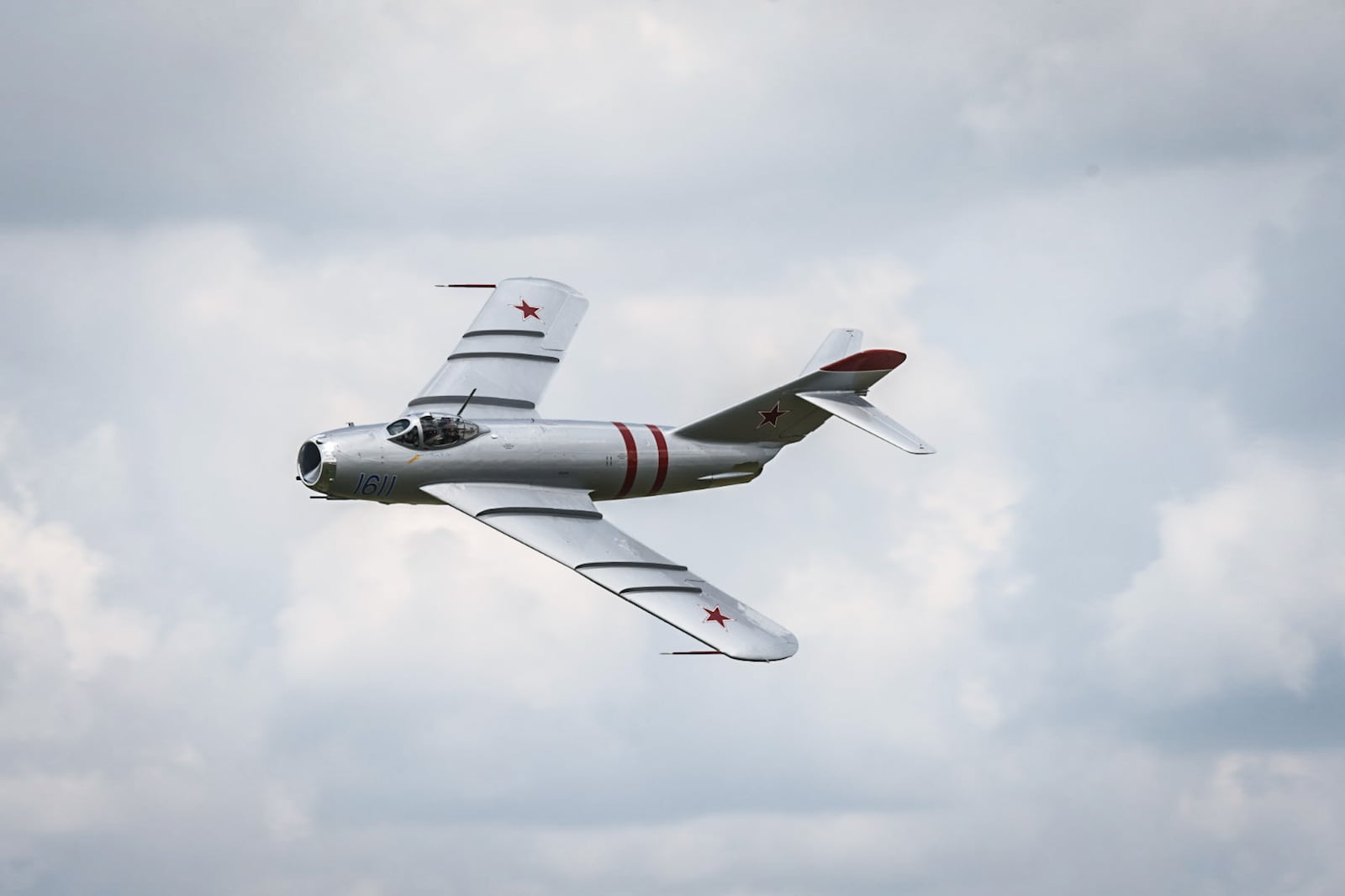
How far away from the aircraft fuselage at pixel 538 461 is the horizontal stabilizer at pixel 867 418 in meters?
1.82

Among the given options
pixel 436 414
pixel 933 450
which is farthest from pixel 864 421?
pixel 436 414

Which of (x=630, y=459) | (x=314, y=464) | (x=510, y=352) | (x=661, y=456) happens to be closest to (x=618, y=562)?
(x=630, y=459)

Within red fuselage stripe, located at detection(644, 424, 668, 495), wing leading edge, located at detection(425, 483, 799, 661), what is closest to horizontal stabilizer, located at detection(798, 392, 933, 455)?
red fuselage stripe, located at detection(644, 424, 668, 495)

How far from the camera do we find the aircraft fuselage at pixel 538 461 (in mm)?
50406

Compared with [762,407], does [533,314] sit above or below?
above

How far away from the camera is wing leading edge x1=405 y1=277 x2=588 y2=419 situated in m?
54.8

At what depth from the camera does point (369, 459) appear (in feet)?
165

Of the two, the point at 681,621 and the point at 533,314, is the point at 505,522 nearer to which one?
the point at 681,621

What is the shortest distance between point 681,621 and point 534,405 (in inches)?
373

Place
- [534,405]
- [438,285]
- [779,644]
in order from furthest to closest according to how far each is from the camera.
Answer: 1. [438,285]
2. [534,405]
3. [779,644]

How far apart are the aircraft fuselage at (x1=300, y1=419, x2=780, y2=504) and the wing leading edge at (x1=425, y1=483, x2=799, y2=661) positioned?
1.40 ft

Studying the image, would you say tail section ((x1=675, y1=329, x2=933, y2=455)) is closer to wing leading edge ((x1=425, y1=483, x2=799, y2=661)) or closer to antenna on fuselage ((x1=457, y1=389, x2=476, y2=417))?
wing leading edge ((x1=425, y1=483, x2=799, y2=661))

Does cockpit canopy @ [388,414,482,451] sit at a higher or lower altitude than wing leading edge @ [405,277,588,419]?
lower

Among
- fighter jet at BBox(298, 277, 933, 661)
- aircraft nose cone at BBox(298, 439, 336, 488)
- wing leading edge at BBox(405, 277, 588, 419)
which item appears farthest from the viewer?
wing leading edge at BBox(405, 277, 588, 419)
